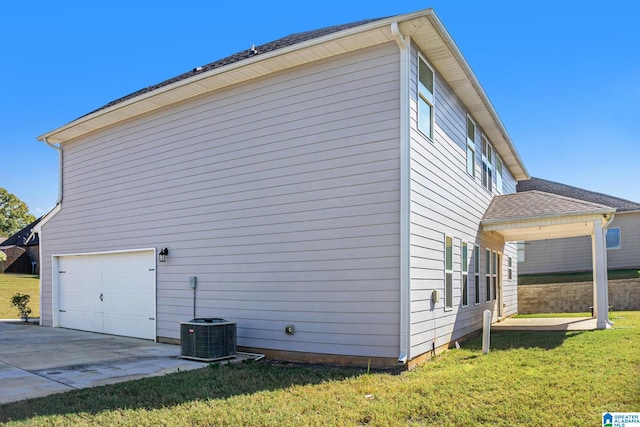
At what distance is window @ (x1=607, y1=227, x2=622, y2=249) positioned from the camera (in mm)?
21609

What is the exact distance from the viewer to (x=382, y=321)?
710 cm

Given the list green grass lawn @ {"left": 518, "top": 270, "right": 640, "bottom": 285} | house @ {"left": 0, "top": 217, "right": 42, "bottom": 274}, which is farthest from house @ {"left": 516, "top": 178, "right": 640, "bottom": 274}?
house @ {"left": 0, "top": 217, "right": 42, "bottom": 274}

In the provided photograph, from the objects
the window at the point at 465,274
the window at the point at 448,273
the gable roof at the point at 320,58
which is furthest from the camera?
the window at the point at 465,274

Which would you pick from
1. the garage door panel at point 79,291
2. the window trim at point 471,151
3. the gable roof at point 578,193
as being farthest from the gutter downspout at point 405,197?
the gable roof at point 578,193

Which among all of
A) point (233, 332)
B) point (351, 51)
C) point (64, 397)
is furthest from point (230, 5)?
point (64, 397)

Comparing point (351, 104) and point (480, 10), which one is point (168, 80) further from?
point (480, 10)

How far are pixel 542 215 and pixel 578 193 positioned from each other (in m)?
14.5

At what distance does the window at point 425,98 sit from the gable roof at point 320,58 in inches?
10.0

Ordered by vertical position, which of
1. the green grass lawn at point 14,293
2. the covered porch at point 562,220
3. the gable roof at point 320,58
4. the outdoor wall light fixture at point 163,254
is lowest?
the green grass lawn at point 14,293

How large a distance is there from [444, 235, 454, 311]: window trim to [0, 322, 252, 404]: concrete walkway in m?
4.48

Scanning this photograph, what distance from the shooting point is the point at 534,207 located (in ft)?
38.0

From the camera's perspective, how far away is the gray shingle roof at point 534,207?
10602 mm

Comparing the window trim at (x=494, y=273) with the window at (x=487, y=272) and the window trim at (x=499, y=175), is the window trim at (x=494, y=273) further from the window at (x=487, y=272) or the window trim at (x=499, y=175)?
the window trim at (x=499, y=175)

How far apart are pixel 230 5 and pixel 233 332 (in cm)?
742
